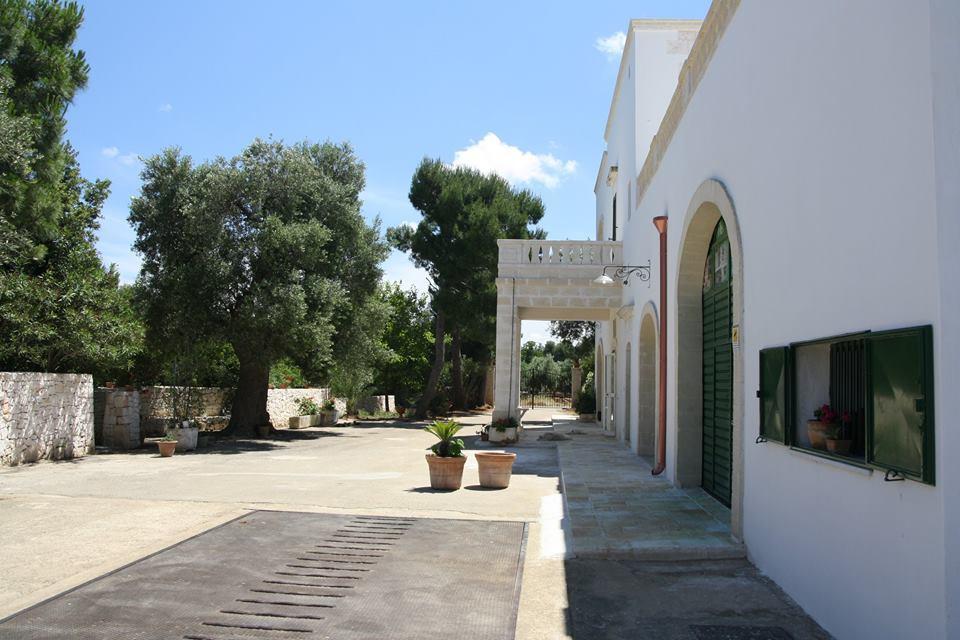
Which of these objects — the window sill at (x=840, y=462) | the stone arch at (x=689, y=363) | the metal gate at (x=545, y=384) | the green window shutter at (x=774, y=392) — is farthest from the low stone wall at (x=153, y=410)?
the metal gate at (x=545, y=384)

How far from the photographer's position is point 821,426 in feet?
13.2

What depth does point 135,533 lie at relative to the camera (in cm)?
671

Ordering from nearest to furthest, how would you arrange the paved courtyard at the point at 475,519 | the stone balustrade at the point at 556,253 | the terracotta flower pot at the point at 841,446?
1. the terracotta flower pot at the point at 841,446
2. the paved courtyard at the point at 475,519
3. the stone balustrade at the point at 556,253

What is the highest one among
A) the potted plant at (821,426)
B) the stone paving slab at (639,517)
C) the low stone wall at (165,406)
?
the potted plant at (821,426)

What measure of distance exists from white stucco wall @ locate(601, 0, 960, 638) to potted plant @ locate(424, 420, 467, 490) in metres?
4.64

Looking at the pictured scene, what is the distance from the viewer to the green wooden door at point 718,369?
7426 mm

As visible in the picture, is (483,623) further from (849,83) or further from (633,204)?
(633,204)

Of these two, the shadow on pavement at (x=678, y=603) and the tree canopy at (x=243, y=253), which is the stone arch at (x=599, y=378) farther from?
the shadow on pavement at (x=678, y=603)

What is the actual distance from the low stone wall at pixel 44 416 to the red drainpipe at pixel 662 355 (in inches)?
406

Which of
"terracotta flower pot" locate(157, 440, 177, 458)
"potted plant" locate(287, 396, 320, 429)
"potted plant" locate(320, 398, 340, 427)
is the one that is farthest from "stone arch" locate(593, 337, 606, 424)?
"terracotta flower pot" locate(157, 440, 177, 458)

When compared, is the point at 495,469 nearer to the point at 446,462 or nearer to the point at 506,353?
the point at 446,462

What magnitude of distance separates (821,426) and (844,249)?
3.34 feet

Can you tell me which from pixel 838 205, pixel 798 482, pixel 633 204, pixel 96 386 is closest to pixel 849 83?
pixel 838 205

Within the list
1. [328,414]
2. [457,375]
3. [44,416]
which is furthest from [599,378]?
[44,416]
